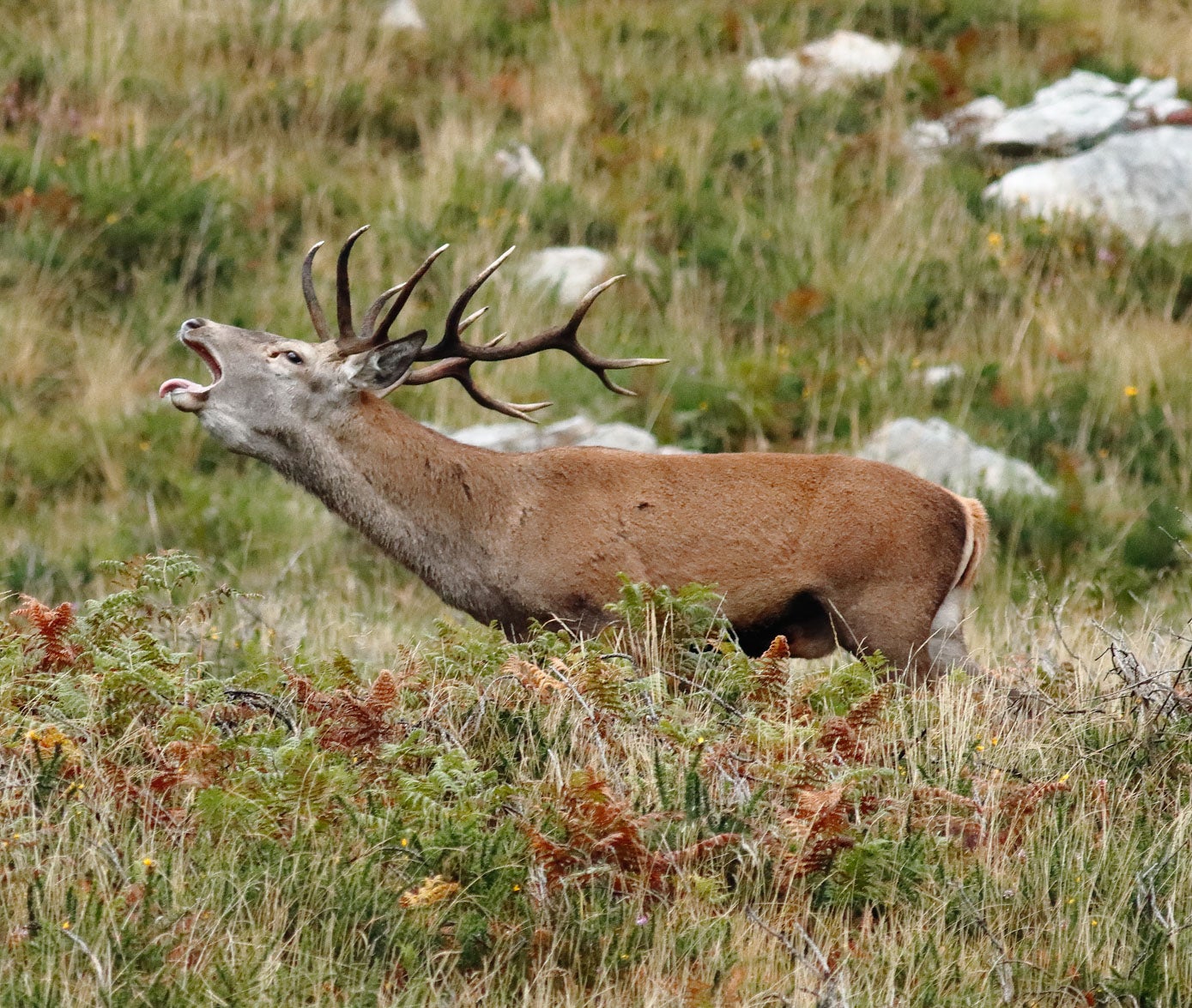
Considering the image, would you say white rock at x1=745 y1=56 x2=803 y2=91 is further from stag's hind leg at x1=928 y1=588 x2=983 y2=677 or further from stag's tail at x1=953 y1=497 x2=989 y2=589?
stag's hind leg at x1=928 y1=588 x2=983 y2=677

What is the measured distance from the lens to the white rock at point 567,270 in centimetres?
1170

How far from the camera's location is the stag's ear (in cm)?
671

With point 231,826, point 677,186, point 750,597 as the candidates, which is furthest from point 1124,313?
point 231,826

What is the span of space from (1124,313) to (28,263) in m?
7.36

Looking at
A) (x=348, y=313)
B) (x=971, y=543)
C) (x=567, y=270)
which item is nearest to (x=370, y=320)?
(x=348, y=313)

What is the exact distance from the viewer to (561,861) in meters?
4.16

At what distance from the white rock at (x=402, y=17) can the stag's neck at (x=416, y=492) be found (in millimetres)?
8445

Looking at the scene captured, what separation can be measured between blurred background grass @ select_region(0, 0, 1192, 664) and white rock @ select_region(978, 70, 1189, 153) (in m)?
0.36

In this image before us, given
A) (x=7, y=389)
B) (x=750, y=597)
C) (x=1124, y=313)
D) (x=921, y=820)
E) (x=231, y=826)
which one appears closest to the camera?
(x=231, y=826)

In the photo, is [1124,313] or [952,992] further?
[1124,313]

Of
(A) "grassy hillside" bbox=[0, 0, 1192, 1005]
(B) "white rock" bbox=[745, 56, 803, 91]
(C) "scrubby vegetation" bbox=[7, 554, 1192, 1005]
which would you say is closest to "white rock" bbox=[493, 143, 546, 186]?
(A) "grassy hillside" bbox=[0, 0, 1192, 1005]

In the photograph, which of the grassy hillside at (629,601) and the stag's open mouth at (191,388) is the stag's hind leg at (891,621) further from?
the stag's open mouth at (191,388)

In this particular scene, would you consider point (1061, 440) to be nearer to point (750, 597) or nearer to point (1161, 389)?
point (1161, 389)

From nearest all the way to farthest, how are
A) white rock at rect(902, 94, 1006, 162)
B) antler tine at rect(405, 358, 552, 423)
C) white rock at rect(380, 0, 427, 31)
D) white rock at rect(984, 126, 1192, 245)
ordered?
antler tine at rect(405, 358, 552, 423) < white rock at rect(984, 126, 1192, 245) < white rock at rect(902, 94, 1006, 162) < white rock at rect(380, 0, 427, 31)
